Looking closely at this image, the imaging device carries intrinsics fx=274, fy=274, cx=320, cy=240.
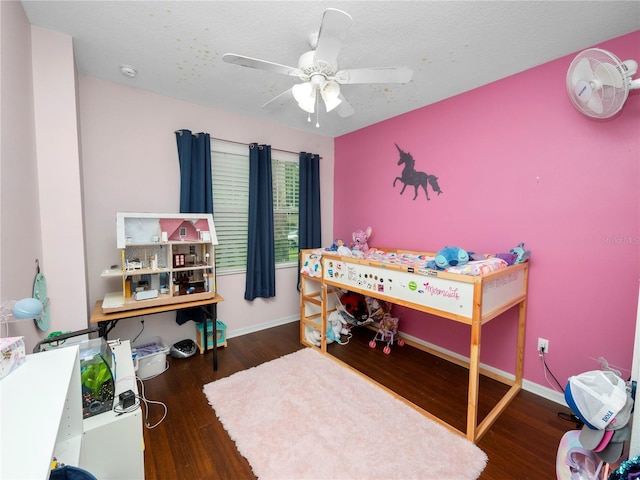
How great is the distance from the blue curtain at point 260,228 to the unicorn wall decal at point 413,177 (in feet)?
4.86

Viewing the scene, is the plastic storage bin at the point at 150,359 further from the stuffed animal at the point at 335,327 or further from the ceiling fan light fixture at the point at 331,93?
the ceiling fan light fixture at the point at 331,93

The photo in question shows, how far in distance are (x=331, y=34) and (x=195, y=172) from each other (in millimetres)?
1967

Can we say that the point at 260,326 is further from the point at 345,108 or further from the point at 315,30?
the point at 315,30

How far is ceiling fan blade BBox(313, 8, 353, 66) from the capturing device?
1.12 metres

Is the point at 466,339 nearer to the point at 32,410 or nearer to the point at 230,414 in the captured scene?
the point at 230,414

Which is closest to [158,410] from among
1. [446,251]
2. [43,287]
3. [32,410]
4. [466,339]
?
[43,287]

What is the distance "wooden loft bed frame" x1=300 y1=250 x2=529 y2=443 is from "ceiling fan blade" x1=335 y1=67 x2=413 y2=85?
1.20 metres

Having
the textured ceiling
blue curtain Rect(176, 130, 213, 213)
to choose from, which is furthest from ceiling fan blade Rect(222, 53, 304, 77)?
blue curtain Rect(176, 130, 213, 213)

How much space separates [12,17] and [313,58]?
1530mm

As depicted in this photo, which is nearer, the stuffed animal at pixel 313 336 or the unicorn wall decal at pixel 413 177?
the unicorn wall decal at pixel 413 177

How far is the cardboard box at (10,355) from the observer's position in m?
0.83

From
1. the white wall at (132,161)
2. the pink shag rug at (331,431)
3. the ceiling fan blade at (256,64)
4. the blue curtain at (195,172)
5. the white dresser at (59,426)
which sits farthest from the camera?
the blue curtain at (195,172)

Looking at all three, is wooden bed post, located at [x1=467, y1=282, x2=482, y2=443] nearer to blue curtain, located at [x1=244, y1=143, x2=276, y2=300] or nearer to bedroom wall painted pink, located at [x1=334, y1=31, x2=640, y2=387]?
bedroom wall painted pink, located at [x1=334, y1=31, x2=640, y2=387]

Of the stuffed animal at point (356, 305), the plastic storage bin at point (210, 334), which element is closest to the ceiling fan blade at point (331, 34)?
the stuffed animal at point (356, 305)
